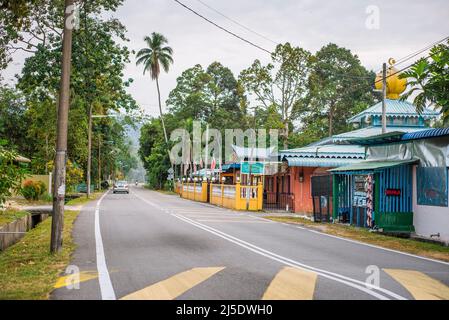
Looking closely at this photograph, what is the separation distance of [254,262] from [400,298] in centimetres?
381

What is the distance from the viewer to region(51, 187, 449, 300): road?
26.1ft

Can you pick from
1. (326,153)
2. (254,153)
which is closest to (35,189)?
(254,153)

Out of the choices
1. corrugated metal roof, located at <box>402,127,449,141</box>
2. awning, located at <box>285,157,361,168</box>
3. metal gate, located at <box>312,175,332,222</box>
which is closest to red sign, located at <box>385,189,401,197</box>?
corrugated metal roof, located at <box>402,127,449,141</box>

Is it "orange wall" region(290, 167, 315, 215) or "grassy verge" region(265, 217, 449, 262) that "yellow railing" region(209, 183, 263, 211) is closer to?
"orange wall" region(290, 167, 315, 215)

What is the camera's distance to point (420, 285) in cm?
893

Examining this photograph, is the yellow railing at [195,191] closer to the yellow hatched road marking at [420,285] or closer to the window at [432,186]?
the window at [432,186]

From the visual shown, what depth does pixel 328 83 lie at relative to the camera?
59.5m

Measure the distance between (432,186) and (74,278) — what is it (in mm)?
12782

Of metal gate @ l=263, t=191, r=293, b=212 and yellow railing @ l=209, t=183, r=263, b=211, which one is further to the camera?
metal gate @ l=263, t=191, r=293, b=212

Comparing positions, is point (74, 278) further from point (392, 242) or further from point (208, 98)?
point (208, 98)

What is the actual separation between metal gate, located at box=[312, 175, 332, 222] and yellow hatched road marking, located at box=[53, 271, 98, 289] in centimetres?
1684

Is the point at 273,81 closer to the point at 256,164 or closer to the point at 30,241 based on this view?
the point at 256,164

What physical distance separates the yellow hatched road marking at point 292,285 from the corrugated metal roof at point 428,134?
946 centimetres

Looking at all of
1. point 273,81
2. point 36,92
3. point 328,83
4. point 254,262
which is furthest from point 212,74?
point 254,262
